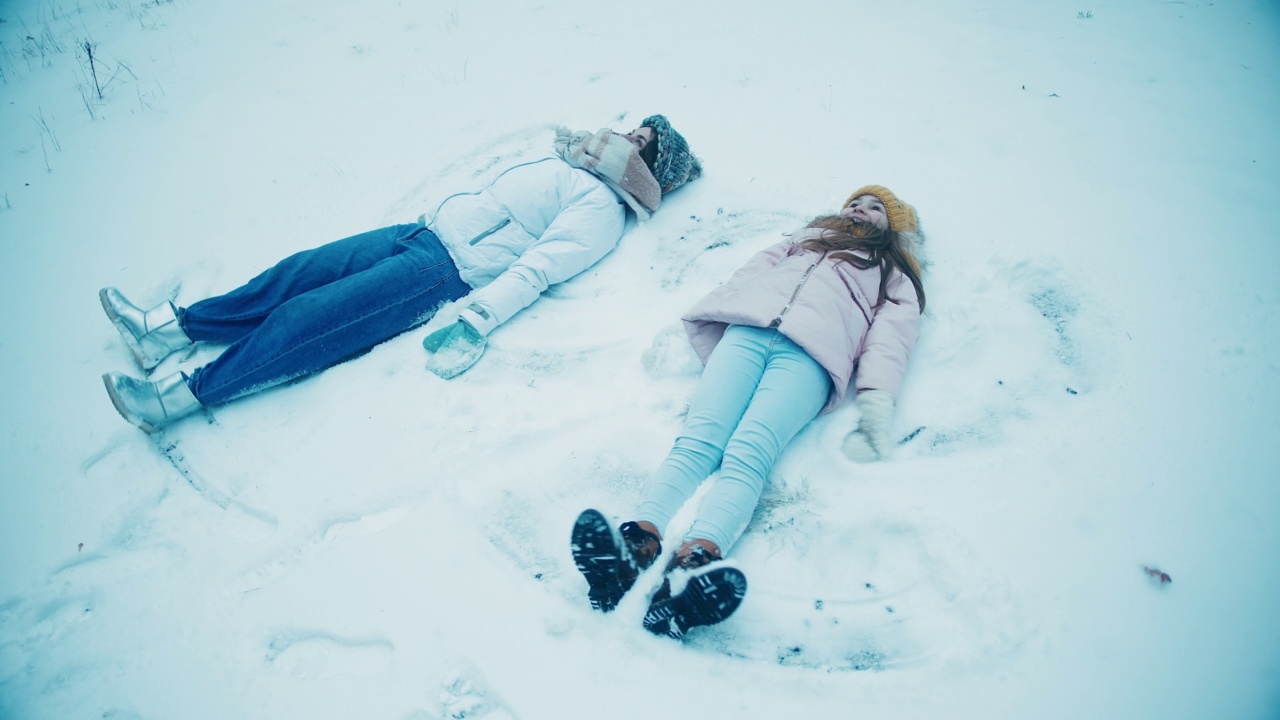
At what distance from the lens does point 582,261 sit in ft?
10.7

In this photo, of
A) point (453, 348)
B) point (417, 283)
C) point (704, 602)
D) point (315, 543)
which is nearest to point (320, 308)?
point (417, 283)

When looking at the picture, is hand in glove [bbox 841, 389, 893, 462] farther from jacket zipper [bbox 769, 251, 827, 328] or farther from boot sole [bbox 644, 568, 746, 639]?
boot sole [bbox 644, 568, 746, 639]

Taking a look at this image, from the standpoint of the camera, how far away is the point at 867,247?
9.22 feet

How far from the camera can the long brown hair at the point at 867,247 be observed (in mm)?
2727

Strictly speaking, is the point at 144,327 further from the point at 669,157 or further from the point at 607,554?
the point at 669,157

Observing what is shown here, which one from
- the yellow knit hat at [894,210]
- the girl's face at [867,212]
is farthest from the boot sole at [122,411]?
the yellow knit hat at [894,210]

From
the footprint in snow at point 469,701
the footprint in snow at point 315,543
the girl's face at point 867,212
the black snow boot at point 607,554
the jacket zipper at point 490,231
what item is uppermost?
the jacket zipper at point 490,231

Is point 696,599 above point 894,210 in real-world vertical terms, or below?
below

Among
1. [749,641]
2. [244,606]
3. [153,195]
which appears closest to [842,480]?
[749,641]

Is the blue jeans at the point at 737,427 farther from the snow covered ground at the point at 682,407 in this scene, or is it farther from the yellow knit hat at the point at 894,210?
the yellow knit hat at the point at 894,210

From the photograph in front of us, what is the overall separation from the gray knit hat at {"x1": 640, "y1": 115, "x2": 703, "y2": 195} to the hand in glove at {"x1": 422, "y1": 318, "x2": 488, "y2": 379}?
153 centimetres

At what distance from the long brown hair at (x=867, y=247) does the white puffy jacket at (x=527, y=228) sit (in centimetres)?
121

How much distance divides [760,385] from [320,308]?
213cm

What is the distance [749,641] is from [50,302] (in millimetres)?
4293
